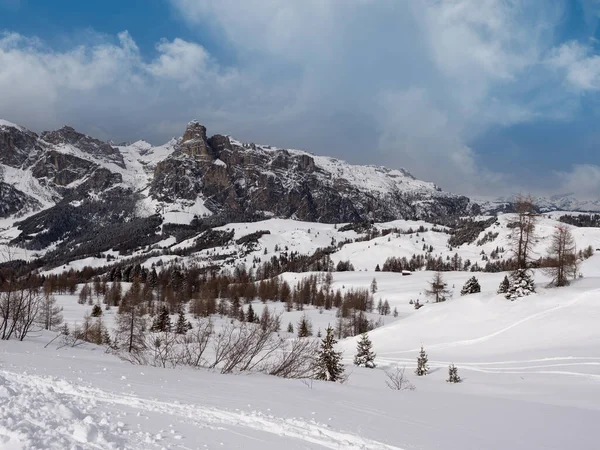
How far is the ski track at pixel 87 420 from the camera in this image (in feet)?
16.8

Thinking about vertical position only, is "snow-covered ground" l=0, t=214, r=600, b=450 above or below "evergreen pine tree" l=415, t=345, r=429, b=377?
above

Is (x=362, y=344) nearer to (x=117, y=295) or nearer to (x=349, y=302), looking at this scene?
(x=349, y=302)

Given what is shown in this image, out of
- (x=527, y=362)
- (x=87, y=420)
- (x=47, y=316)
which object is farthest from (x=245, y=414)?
(x=47, y=316)

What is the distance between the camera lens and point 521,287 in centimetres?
4106

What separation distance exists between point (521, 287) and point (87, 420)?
4467 centimetres

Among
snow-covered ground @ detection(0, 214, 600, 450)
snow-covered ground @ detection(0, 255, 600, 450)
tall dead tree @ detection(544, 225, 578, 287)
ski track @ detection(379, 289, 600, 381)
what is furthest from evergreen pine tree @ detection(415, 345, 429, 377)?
tall dead tree @ detection(544, 225, 578, 287)

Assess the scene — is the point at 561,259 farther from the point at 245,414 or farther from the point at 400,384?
the point at 245,414

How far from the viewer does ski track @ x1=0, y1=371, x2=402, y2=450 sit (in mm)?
5113

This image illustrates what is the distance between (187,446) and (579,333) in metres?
34.8

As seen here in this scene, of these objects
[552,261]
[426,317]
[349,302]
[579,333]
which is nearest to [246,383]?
[579,333]

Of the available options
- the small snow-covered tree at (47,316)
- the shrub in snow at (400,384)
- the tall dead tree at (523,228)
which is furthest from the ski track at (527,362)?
the small snow-covered tree at (47,316)

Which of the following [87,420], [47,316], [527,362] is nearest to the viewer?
[87,420]

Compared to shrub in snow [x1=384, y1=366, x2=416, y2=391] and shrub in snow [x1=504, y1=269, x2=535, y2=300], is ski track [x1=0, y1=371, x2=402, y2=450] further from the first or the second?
shrub in snow [x1=504, y1=269, x2=535, y2=300]

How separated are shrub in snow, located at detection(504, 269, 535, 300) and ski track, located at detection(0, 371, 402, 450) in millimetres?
40987
